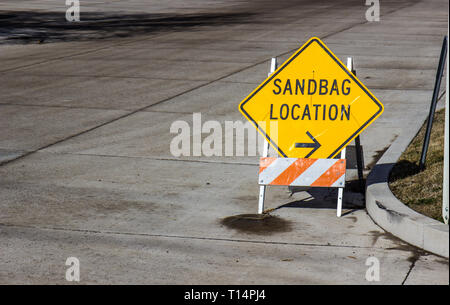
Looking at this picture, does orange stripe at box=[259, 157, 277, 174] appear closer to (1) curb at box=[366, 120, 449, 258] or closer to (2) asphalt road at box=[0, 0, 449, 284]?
(2) asphalt road at box=[0, 0, 449, 284]

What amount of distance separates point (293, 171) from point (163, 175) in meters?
1.99

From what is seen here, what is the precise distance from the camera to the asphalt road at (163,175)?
21.8 feet

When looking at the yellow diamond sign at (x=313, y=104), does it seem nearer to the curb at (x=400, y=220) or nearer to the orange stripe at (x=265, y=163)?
the orange stripe at (x=265, y=163)

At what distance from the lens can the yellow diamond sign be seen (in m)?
8.10

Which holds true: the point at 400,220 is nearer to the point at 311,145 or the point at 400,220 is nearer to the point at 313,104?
the point at 311,145

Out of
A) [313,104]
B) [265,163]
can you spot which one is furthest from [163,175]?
[313,104]

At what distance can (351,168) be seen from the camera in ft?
31.8

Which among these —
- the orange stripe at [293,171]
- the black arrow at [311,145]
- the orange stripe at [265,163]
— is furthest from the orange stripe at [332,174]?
the orange stripe at [265,163]

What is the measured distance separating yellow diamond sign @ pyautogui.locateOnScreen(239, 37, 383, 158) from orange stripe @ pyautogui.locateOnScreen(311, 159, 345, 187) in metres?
0.20

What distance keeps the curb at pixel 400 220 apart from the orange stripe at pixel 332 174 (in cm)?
37

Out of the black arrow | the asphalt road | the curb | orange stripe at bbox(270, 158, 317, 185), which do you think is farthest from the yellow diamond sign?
the asphalt road

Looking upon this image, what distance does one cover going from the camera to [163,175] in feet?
31.1
